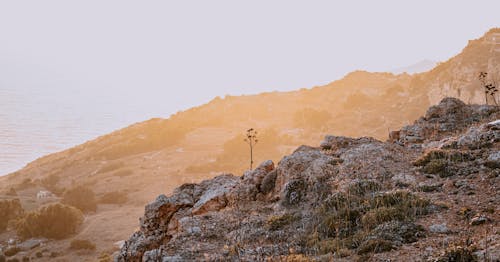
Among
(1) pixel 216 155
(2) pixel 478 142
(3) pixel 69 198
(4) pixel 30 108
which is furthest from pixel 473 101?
(4) pixel 30 108

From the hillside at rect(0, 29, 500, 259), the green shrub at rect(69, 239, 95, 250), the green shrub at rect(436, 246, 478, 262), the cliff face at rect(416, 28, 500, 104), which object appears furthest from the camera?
the cliff face at rect(416, 28, 500, 104)

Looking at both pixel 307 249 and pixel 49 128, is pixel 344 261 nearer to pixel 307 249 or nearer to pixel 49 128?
pixel 307 249

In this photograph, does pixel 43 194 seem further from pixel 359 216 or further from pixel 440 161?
pixel 440 161

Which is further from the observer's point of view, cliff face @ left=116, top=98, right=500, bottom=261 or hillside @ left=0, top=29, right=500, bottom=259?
hillside @ left=0, top=29, right=500, bottom=259

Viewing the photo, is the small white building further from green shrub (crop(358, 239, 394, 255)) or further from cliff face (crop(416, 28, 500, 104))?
cliff face (crop(416, 28, 500, 104))

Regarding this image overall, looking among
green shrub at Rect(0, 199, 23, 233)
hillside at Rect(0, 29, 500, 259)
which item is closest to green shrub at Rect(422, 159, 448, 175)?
hillside at Rect(0, 29, 500, 259)

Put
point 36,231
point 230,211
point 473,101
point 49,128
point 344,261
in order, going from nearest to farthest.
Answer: point 344,261, point 230,211, point 36,231, point 473,101, point 49,128

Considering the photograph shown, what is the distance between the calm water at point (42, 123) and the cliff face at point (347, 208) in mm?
98333

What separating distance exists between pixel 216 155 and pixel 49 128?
91.4 metres

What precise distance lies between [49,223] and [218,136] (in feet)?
180

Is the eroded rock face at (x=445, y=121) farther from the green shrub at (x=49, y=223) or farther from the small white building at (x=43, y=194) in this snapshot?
the small white building at (x=43, y=194)

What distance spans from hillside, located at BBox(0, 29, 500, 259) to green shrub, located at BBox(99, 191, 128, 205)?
1.20 meters

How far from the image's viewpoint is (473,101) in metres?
66.0

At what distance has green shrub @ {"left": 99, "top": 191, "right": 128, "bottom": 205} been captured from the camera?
2162 inches
